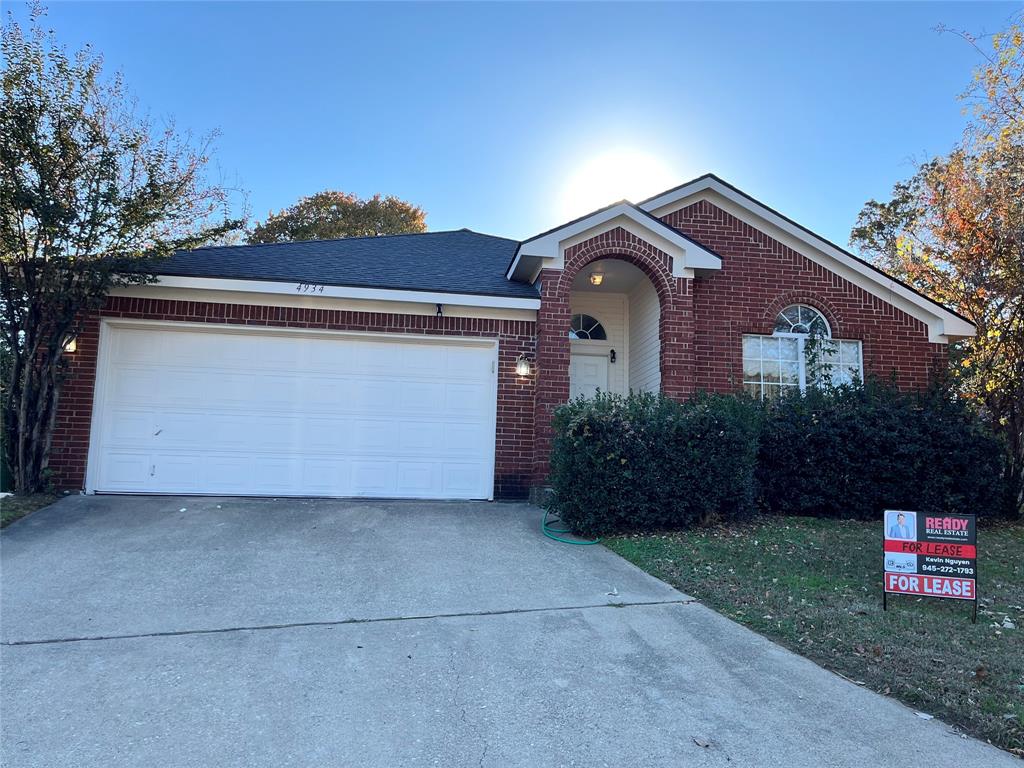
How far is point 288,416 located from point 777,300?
26.0 ft

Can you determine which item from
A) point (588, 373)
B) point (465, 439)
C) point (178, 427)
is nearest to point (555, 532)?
point (465, 439)

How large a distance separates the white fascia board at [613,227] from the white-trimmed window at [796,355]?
1.74 metres

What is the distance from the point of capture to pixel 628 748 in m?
2.88

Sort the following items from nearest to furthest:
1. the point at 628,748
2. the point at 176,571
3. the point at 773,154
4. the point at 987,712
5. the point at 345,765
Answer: the point at 345,765, the point at 628,748, the point at 987,712, the point at 176,571, the point at 773,154

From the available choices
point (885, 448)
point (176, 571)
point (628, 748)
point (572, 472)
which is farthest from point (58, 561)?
point (885, 448)

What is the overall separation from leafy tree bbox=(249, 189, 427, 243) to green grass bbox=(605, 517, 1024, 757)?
2158 centimetres

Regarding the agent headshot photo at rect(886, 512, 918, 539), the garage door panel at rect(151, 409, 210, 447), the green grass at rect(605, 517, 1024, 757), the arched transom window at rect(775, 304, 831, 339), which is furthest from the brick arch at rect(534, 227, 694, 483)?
the garage door panel at rect(151, 409, 210, 447)

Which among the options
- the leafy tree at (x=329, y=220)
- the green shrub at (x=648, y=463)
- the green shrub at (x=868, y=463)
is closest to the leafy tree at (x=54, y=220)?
the green shrub at (x=648, y=463)

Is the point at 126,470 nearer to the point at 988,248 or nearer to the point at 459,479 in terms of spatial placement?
the point at 459,479

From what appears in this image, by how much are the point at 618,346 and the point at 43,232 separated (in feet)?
27.8

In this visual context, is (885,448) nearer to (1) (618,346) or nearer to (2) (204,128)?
(1) (618,346)

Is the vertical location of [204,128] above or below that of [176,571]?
above

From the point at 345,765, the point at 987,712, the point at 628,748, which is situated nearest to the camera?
the point at 345,765

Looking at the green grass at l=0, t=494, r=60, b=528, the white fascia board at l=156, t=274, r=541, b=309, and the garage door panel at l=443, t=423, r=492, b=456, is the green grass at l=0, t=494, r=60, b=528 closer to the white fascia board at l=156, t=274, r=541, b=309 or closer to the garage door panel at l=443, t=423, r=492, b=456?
the white fascia board at l=156, t=274, r=541, b=309
